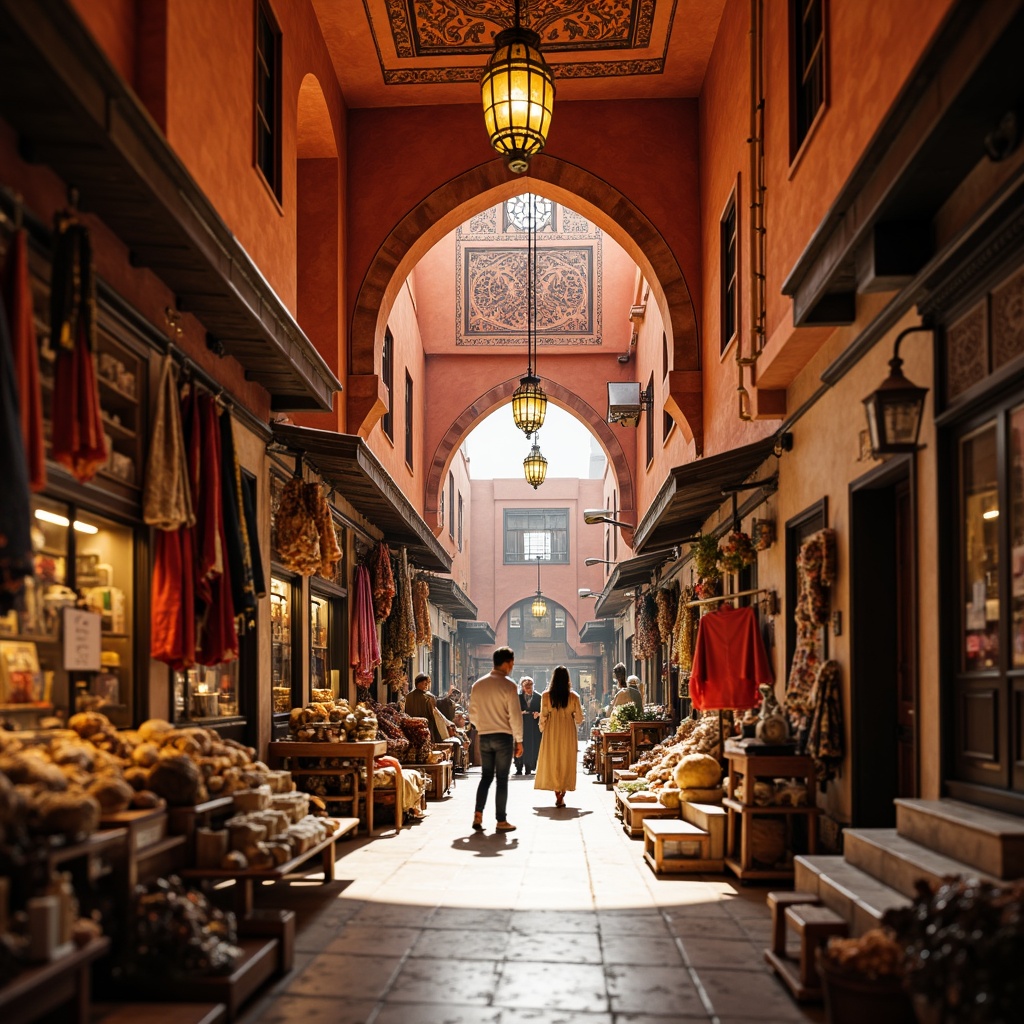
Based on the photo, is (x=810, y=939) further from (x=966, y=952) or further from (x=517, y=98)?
(x=517, y=98)

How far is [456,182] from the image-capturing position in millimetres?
13461

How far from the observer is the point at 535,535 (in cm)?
3909

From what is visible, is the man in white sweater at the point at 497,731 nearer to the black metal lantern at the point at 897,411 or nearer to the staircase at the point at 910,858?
the staircase at the point at 910,858

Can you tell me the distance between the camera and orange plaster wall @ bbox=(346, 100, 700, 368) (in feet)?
44.2

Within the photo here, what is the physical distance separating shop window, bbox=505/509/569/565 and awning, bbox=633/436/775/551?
23593mm

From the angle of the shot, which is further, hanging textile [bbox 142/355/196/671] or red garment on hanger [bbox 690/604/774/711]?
red garment on hanger [bbox 690/604/774/711]

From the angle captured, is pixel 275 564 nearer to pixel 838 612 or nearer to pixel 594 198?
pixel 838 612

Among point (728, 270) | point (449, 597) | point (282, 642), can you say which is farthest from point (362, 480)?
point (449, 597)

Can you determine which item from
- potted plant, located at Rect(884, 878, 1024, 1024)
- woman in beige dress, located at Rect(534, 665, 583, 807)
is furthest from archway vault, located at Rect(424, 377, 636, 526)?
potted plant, located at Rect(884, 878, 1024, 1024)

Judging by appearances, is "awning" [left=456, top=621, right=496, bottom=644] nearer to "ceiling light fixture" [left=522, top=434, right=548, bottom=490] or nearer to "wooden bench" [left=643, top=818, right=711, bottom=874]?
"ceiling light fixture" [left=522, top=434, right=548, bottom=490]

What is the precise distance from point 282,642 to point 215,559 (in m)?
3.66

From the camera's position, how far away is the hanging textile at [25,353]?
4.25 meters

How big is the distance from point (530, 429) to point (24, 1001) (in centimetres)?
1280

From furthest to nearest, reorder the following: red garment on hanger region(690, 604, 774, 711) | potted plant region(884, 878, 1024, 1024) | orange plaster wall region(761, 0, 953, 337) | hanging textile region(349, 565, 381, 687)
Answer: hanging textile region(349, 565, 381, 687) → red garment on hanger region(690, 604, 774, 711) → orange plaster wall region(761, 0, 953, 337) → potted plant region(884, 878, 1024, 1024)
